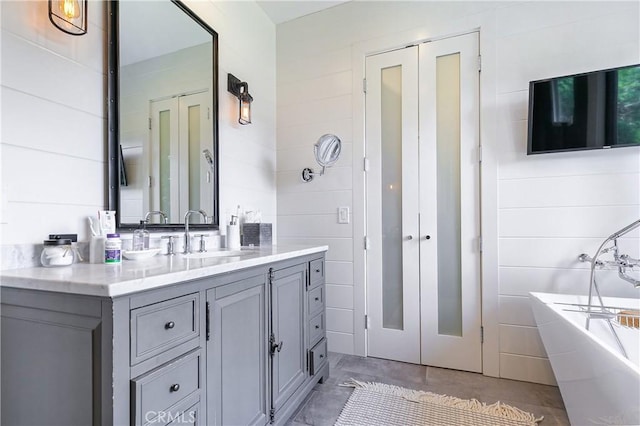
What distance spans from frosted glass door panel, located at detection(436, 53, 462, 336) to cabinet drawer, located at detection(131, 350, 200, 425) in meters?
1.89

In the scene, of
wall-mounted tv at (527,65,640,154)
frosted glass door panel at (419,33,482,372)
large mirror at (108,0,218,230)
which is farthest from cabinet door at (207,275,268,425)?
wall-mounted tv at (527,65,640,154)

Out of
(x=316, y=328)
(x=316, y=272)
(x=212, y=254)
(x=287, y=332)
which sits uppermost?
(x=212, y=254)

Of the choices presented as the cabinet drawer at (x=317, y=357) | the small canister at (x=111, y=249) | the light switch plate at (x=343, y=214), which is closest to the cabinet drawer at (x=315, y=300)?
the cabinet drawer at (x=317, y=357)

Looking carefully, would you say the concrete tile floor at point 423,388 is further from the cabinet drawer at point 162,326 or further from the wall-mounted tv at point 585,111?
the wall-mounted tv at point 585,111

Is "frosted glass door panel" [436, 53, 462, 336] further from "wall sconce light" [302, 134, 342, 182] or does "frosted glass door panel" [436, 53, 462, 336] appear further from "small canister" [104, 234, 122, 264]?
"small canister" [104, 234, 122, 264]

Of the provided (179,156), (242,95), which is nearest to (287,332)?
(179,156)

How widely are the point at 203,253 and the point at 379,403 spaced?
1384mm

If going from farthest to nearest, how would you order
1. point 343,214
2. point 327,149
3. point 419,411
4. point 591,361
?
point 343,214
point 327,149
point 419,411
point 591,361

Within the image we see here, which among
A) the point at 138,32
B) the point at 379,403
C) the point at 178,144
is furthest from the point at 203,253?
the point at 379,403

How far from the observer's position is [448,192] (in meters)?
2.40

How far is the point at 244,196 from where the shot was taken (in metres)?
2.48

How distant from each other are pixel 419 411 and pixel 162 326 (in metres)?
1.56

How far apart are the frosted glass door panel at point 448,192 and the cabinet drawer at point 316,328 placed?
93 cm

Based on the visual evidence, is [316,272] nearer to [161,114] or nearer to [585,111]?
[161,114]
